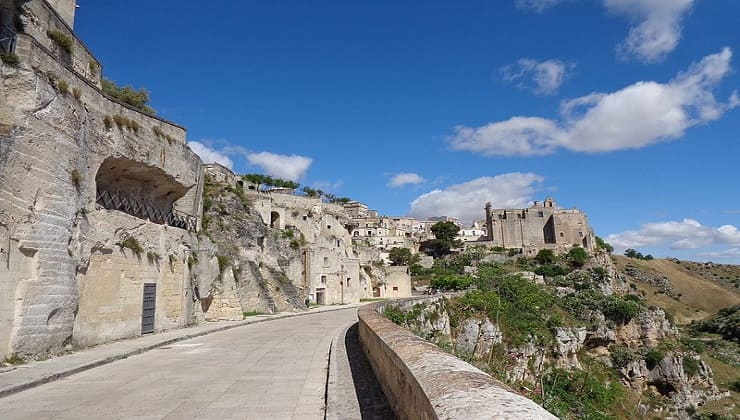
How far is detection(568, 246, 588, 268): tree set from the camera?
72250mm

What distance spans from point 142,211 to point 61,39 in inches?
263

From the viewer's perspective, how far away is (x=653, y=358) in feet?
125

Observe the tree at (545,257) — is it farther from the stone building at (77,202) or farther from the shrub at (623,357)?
the stone building at (77,202)

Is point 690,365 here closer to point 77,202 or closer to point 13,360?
point 77,202

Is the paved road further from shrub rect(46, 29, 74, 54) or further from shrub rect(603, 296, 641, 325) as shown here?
shrub rect(603, 296, 641, 325)

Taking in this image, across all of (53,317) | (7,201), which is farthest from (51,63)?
(53,317)

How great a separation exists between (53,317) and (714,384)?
48.5 metres

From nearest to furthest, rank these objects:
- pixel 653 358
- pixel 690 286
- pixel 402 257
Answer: pixel 653 358 < pixel 402 257 < pixel 690 286

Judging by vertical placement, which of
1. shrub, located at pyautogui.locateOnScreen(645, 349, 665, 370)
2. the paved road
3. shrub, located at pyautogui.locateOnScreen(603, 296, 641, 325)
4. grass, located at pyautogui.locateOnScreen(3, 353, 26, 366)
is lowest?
shrub, located at pyautogui.locateOnScreen(645, 349, 665, 370)

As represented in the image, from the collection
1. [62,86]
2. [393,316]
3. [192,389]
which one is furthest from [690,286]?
[62,86]

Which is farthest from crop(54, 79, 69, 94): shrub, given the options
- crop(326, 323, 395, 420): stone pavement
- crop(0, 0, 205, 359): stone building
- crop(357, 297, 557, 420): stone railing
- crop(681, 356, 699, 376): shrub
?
crop(681, 356, 699, 376): shrub

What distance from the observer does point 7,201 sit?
9219mm

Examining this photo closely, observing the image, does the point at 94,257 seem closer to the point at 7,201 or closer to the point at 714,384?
the point at 7,201

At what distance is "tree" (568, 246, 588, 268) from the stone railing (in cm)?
7332
